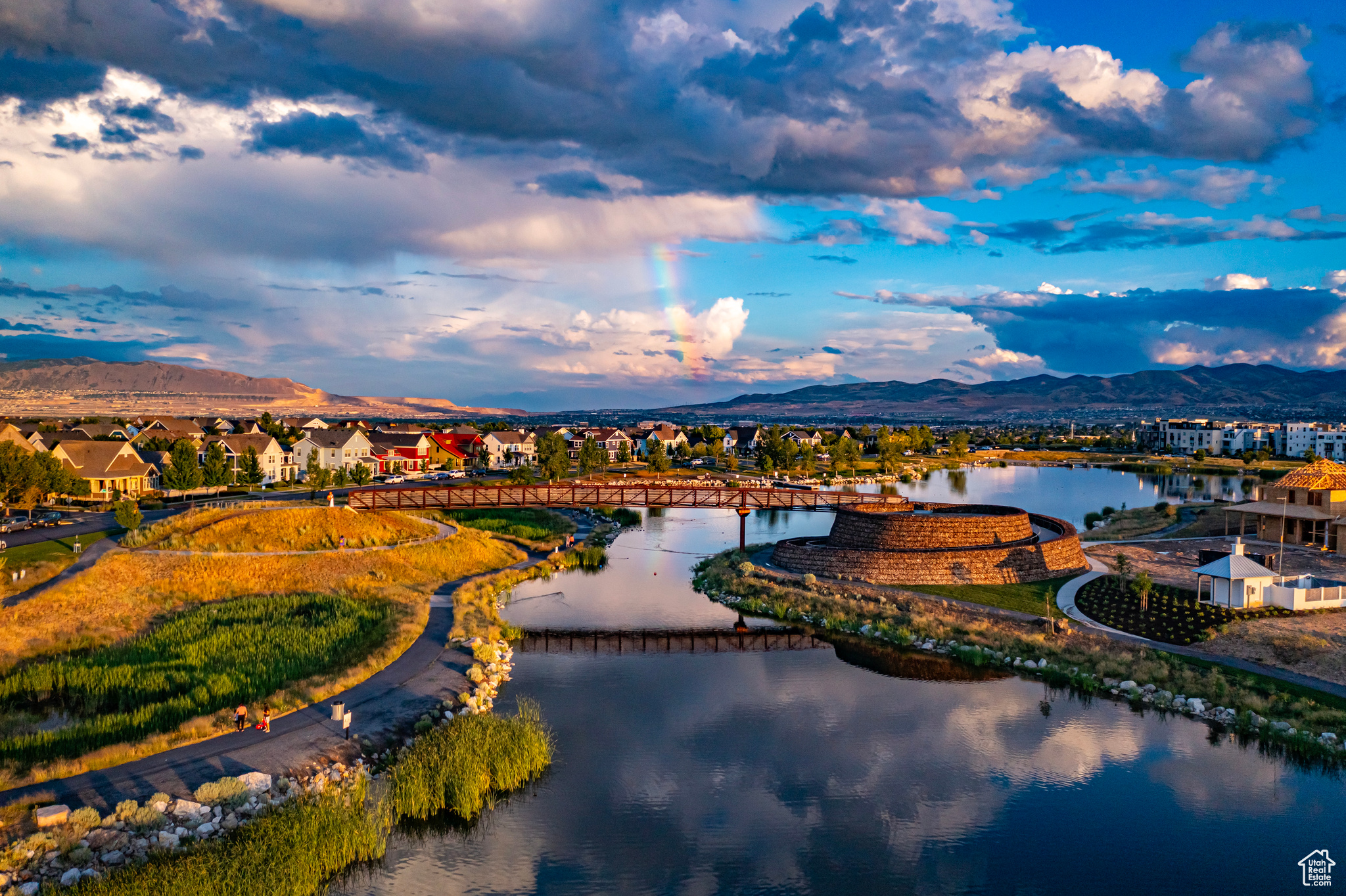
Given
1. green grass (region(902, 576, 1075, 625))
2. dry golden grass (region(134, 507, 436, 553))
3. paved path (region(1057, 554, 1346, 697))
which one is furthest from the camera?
dry golden grass (region(134, 507, 436, 553))

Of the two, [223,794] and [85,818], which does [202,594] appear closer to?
[223,794]

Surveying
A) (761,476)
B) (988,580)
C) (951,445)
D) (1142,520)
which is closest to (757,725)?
(988,580)

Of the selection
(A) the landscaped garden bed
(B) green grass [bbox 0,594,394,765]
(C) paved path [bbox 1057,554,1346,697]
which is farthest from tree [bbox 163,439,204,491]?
(A) the landscaped garden bed

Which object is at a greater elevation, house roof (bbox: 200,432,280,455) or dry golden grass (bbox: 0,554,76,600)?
house roof (bbox: 200,432,280,455)

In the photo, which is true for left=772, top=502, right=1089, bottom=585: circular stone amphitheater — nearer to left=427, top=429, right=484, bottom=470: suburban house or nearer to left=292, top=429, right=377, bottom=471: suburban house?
left=292, top=429, right=377, bottom=471: suburban house

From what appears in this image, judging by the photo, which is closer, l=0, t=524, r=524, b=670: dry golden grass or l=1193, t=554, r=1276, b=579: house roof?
l=0, t=524, r=524, b=670: dry golden grass

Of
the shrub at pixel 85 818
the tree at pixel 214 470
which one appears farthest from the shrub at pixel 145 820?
the tree at pixel 214 470

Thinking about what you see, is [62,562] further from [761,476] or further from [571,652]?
[761,476]
